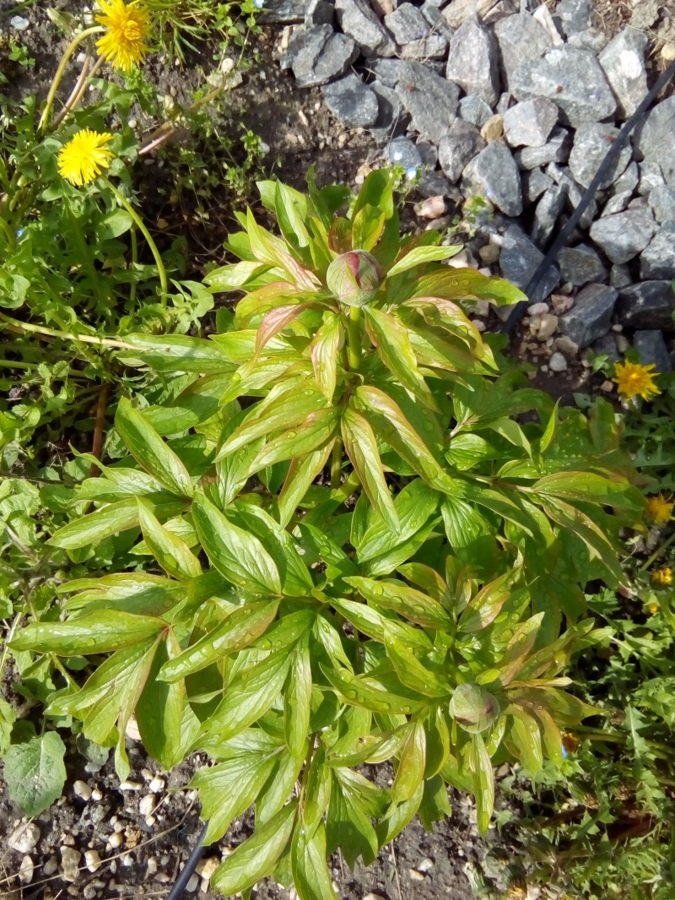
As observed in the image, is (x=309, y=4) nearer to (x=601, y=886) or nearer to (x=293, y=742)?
(x=293, y=742)

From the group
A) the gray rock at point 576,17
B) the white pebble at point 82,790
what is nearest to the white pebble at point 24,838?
the white pebble at point 82,790

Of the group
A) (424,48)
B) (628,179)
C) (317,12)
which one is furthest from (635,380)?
(317,12)

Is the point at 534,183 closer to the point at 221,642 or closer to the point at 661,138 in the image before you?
the point at 661,138

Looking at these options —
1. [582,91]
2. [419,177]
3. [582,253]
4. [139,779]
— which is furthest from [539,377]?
[139,779]

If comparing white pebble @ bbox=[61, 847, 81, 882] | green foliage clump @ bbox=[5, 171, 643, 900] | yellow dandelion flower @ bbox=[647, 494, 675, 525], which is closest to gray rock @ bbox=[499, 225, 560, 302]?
yellow dandelion flower @ bbox=[647, 494, 675, 525]

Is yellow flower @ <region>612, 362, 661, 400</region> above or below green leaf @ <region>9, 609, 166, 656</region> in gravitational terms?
below

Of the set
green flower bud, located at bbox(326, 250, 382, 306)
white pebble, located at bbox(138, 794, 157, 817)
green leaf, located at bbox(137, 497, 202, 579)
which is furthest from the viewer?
white pebble, located at bbox(138, 794, 157, 817)

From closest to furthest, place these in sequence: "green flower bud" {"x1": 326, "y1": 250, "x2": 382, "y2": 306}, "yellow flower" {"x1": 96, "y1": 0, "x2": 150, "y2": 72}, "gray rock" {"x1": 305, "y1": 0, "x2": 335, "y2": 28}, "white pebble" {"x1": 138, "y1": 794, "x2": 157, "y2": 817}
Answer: "green flower bud" {"x1": 326, "y1": 250, "x2": 382, "y2": 306}
"yellow flower" {"x1": 96, "y1": 0, "x2": 150, "y2": 72}
"white pebble" {"x1": 138, "y1": 794, "x2": 157, "y2": 817}
"gray rock" {"x1": 305, "y1": 0, "x2": 335, "y2": 28}

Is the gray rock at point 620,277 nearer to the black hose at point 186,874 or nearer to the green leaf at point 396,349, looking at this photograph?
the green leaf at point 396,349

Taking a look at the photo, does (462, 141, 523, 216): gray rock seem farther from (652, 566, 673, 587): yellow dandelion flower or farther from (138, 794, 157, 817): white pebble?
(138, 794, 157, 817): white pebble
